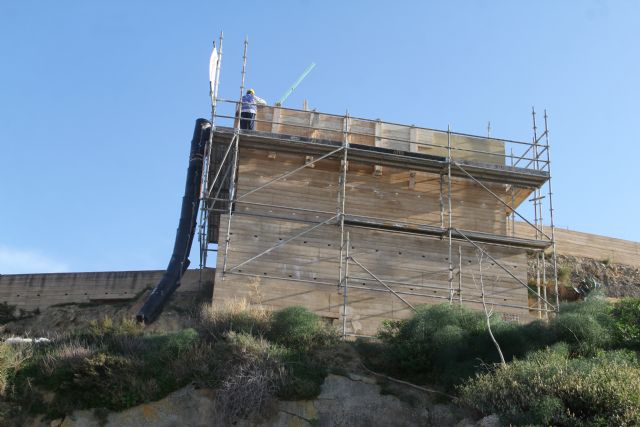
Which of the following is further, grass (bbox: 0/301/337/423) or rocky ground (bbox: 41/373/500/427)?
grass (bbox: 0/301/337/423)

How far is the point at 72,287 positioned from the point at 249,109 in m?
7.64

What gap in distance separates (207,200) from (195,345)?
226 inches

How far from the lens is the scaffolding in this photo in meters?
20.8

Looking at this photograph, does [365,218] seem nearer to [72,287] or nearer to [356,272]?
[356,272]

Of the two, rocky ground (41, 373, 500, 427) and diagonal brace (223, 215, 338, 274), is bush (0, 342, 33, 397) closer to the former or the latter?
rocky ground (41, 373, 500, 427)

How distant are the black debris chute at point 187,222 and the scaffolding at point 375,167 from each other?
0.59 m

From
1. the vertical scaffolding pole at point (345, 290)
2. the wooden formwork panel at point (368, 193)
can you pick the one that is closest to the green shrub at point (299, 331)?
the vertical scaffolding pole at point (345, 290)

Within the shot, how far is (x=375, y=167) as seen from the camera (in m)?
22.2

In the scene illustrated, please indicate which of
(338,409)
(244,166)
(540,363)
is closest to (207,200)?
(244,166)

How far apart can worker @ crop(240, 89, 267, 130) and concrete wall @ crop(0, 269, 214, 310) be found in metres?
5.17

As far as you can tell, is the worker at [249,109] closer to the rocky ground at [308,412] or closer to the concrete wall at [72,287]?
the concrete wall at [72,287]

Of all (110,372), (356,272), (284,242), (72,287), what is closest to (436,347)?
(356,272)

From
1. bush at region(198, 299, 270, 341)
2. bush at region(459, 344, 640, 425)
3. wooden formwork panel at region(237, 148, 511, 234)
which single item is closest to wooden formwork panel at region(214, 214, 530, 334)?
wooden formwork panel at region(237, 148, 511, 234)

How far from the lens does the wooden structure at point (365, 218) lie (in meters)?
20.5
